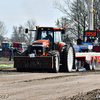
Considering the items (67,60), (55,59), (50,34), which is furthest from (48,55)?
(50,34)

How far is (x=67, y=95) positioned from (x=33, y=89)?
1.26m

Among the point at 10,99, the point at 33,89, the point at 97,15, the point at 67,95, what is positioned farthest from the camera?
the point at 97,15

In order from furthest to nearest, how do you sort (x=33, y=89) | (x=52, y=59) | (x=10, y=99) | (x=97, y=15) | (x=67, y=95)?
1. (x=97, y=15)
2. (x=52, y=59)
3. (x=33, y=89)
4. (x=67, y=95)
5. (x=10, y=99)

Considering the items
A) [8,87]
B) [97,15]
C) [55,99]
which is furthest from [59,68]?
[97,15]

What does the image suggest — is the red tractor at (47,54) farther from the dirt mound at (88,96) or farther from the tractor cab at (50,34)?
the dirt mound at (88,96)

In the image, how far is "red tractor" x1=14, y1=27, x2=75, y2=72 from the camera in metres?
15.4

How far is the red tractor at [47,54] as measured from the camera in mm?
15422

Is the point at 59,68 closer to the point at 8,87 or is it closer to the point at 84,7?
the point at 8,87

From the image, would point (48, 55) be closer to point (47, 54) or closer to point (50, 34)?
point (47, 54)

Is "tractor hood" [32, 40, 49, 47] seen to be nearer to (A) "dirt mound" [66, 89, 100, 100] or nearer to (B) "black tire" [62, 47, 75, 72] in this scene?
(B) "black tire" [62, 47, 75, 72]

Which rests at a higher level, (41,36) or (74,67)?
(41,36)

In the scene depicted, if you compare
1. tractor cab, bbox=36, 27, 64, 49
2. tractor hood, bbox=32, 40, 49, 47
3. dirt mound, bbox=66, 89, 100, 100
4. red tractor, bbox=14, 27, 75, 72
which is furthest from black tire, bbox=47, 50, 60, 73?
dirt mound, bbox=66, 89, 100, 100

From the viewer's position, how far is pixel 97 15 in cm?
4478

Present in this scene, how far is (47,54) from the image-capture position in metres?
15.9
